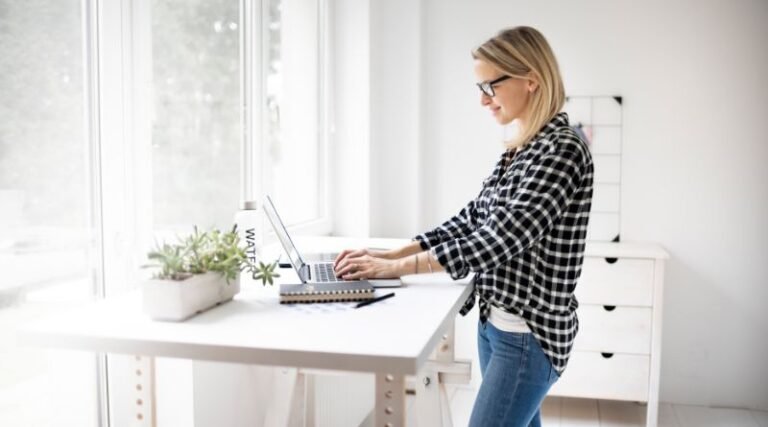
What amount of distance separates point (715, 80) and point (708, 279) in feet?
2.93

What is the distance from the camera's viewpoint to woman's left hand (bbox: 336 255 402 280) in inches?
63.8

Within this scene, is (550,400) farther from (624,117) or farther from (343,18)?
(343,18)

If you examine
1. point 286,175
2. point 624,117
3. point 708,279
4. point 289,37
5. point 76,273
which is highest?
point 289,37

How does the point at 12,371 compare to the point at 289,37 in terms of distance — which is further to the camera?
the point at 289,37

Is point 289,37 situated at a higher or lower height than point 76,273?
higher

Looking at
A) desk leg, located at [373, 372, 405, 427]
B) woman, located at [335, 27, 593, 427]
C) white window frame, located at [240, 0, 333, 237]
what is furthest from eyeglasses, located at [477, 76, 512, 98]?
white window frame, located at [240, 0, 333, 237]

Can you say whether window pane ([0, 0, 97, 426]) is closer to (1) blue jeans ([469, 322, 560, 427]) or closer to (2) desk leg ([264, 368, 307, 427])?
(2) desk leg ([264, 368, 307, 427])

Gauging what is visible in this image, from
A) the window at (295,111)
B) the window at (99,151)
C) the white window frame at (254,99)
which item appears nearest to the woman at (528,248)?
the window at (99,151)

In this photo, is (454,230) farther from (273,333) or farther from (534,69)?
(273,333)

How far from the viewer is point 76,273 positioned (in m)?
1.59

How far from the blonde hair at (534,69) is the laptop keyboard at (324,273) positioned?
0.50m

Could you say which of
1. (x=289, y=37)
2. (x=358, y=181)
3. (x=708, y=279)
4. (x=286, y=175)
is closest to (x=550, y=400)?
(x=708, y=279)

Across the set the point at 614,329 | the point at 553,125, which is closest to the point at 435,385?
the point at 553,125

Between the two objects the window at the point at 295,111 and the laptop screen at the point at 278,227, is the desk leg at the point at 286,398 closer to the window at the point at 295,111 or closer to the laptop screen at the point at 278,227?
the laptop screen at the point at 278,227
